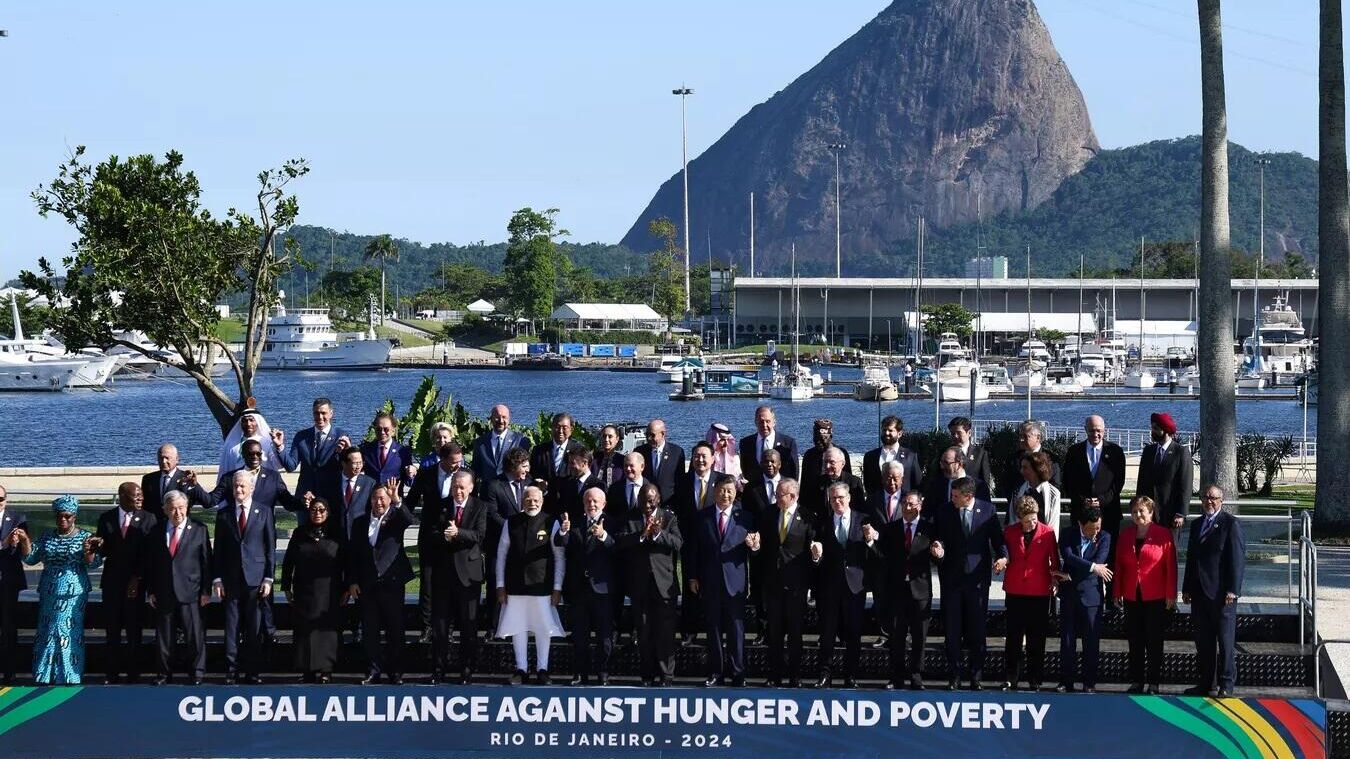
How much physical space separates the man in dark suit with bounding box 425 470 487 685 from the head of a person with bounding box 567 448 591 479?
0.90 m

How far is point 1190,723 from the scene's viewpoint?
1143cm

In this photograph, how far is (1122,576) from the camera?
1248cm

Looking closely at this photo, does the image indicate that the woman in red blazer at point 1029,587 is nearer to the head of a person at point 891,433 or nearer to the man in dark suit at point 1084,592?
the man in dark suit at point 1084,592

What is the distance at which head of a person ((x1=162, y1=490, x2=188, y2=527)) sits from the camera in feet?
39.9

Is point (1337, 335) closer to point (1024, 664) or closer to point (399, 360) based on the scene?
point (1024, 664)

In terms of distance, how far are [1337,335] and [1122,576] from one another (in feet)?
37.3

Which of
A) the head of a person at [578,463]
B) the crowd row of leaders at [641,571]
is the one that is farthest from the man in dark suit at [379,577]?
the head of a person at [578,463]

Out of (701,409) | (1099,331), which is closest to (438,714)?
(701,409)

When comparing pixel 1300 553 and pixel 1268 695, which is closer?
pixel 1268 695

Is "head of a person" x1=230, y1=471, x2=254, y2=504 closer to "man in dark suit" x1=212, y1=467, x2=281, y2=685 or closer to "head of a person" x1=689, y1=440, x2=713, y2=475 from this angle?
"man in dark suit" x1=212, y1=467, x2=281, y2=685

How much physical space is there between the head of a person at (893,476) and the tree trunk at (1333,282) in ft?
37.4

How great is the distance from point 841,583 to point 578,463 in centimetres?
238

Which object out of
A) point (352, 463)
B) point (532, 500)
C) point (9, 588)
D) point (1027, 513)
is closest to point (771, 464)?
point (532, 500)

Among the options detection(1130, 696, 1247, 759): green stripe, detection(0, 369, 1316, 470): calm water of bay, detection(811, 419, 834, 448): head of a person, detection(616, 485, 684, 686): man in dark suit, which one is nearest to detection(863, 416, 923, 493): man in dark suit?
detection(811, 419, 834, 448): head of a person
